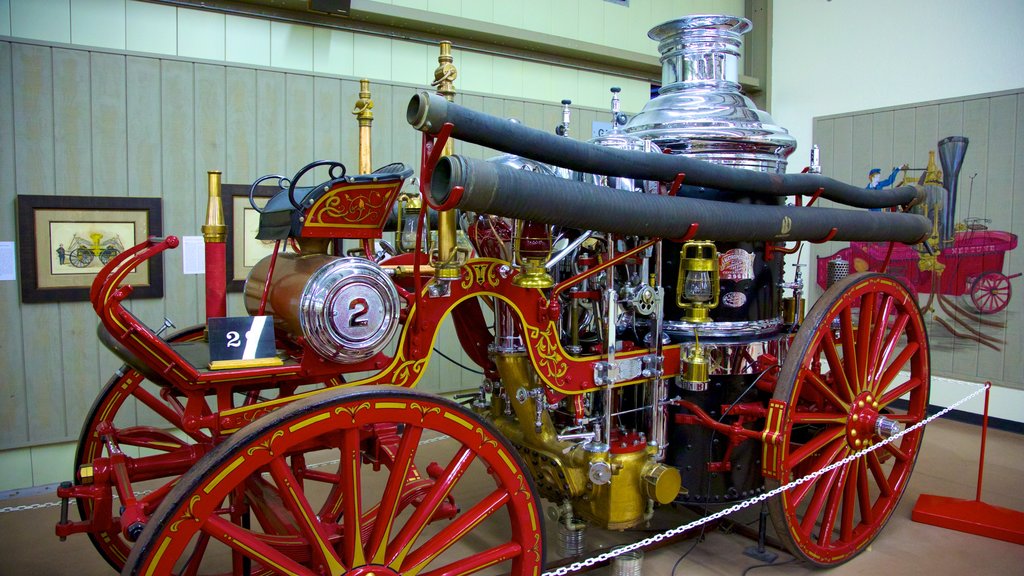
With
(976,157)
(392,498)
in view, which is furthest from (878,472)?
(976,157)

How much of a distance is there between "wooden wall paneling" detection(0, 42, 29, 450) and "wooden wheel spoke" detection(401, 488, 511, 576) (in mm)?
2796

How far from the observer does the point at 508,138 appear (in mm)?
2016

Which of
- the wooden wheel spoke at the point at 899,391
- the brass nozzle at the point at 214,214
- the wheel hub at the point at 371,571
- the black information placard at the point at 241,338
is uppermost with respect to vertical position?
the brass nozzle at the point at 214,214

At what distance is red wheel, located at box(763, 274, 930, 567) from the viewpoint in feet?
8.98

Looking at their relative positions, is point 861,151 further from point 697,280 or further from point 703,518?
point 703,518

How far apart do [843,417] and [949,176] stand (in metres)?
3.48

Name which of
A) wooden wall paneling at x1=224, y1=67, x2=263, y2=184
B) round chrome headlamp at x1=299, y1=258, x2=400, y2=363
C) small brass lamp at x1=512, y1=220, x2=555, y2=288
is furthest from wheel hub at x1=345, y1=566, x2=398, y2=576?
wooden wall paneling at x1=224, y1=67, x2=263, y2=184

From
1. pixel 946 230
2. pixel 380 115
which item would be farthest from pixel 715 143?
pixel 946 230

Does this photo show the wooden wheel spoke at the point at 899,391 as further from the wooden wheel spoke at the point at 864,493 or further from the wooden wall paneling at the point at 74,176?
the wooden wall paneling at the point at 74,176

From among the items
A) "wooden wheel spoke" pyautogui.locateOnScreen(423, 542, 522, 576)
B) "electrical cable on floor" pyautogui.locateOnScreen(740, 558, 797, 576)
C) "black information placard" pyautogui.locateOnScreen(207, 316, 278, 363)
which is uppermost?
"black information placard" pyautogui.locateOnScreen(207, 316, 278, 363)

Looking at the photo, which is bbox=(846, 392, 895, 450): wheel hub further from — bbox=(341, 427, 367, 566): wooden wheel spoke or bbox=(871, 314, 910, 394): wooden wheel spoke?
bbox=(341, 427, 367, 566): wooden wheel spoke

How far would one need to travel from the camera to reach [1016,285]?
17.2 feet

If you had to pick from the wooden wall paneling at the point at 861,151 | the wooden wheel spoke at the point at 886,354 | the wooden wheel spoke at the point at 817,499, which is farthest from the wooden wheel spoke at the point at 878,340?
the wooden wall paneling at the point at 861,151

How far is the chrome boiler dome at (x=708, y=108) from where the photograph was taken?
9.81 feet
